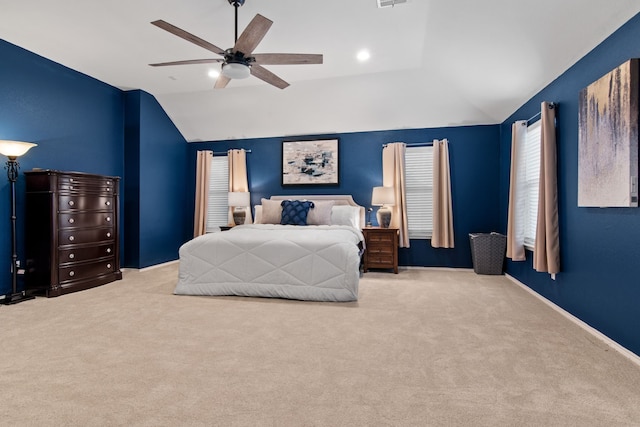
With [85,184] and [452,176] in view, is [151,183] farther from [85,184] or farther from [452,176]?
[452,176]

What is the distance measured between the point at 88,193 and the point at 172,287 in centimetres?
155

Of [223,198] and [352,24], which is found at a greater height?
[352,24]

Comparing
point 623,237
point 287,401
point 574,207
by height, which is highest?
point 574,207

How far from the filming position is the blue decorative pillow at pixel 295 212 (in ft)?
16.7

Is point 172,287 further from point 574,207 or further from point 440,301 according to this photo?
point 574,207

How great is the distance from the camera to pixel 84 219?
4047mm

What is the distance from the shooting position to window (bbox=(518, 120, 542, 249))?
3832 millimetres

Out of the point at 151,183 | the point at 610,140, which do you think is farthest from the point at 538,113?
the point at 151,183

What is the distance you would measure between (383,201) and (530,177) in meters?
1.92

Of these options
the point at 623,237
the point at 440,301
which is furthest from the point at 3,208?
the point at 623,237

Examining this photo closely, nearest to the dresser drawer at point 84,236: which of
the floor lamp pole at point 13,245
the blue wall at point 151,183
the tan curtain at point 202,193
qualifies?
the floor lamp pole at point 13,245

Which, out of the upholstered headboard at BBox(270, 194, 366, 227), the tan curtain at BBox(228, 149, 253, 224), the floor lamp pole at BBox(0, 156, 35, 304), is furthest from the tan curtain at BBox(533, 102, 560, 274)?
the floor lamp pole at BBox(0, 156, 35, 304)

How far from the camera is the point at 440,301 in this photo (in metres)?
3.50

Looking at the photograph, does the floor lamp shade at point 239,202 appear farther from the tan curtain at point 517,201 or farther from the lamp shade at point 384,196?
the tan curtain at point 517,201
